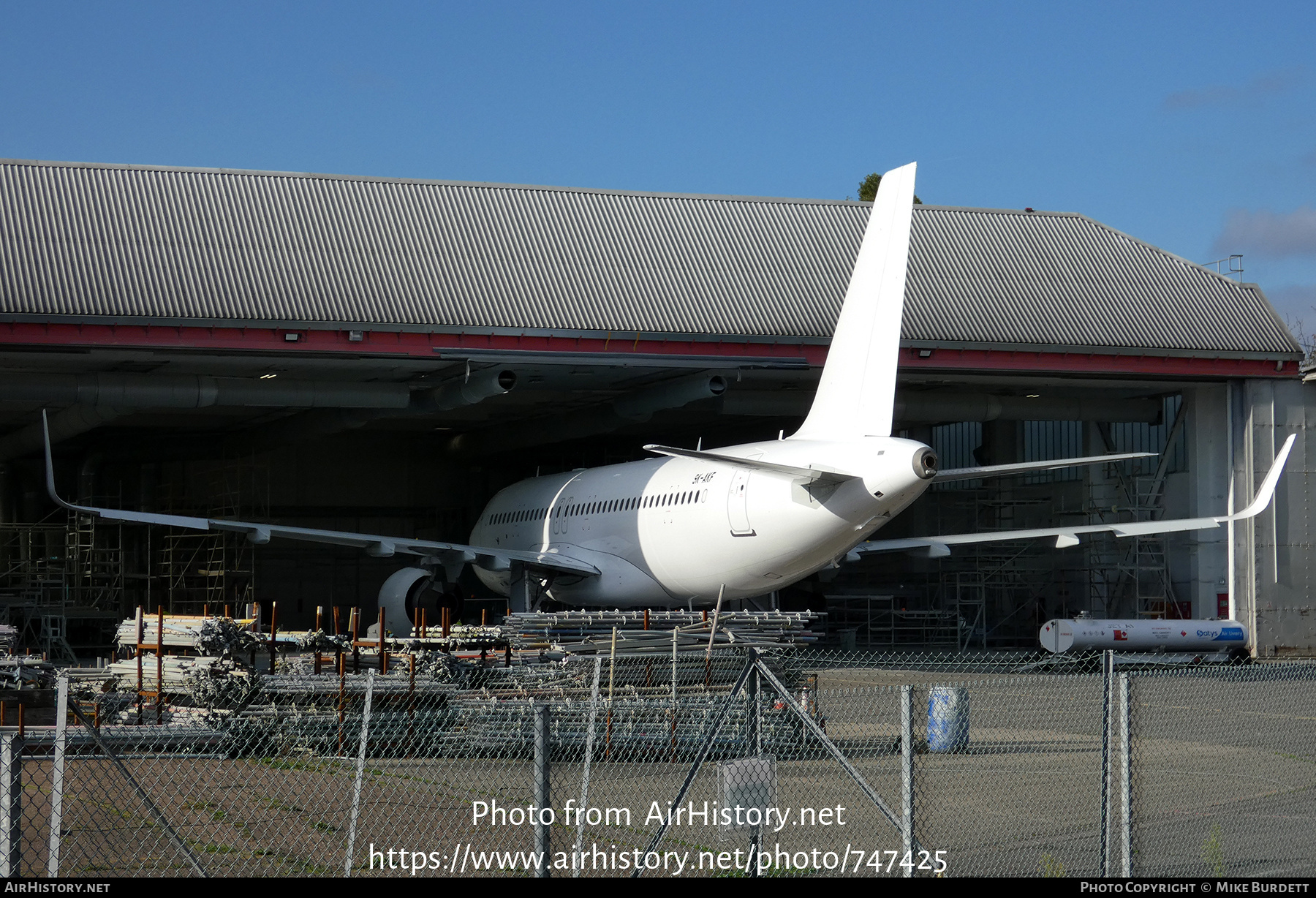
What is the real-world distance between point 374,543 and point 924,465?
1176 cm

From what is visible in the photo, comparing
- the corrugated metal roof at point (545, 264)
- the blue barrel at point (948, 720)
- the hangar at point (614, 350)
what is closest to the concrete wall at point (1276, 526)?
the hangar at point (614, 350)

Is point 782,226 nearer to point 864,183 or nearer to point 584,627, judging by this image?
point 584,627

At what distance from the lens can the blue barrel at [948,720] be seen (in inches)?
581

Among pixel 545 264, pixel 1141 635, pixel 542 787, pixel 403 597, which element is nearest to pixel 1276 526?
pixel 1141 635

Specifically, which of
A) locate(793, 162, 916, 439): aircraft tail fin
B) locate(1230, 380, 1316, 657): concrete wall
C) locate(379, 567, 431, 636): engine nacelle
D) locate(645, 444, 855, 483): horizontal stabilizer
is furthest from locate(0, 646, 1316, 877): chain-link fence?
locate(1230, 380, 1316, 657): concrete wall

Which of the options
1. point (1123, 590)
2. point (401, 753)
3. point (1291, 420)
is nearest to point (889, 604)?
point (1123, 590)

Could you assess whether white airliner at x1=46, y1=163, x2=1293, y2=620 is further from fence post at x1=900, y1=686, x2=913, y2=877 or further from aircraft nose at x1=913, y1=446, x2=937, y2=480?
fence post at x1=900, y1=686, x2=913, y2=877

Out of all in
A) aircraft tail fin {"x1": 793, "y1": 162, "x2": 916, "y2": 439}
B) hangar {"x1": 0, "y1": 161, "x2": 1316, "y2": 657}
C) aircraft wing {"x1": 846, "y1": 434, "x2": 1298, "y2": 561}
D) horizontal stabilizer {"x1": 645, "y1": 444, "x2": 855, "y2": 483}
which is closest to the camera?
horizontal stabilizer {"x1": 645, "y1": 444, "x2": 855, "y2": 483}

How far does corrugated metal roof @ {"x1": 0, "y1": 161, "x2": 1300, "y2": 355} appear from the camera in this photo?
25.2m

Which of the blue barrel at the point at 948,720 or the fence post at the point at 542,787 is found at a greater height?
the blue barrel at the point at 948,720

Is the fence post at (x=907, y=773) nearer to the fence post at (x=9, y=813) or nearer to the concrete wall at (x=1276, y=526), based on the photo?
the fence post at (x=9, y=813)

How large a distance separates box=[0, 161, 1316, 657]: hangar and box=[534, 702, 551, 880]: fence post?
18.8 metres

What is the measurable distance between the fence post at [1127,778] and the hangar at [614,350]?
60.1 ft

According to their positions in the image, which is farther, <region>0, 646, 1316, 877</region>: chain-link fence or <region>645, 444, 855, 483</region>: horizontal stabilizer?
<region>645, 444, 855, 483</region>: horizontal stabilizer
